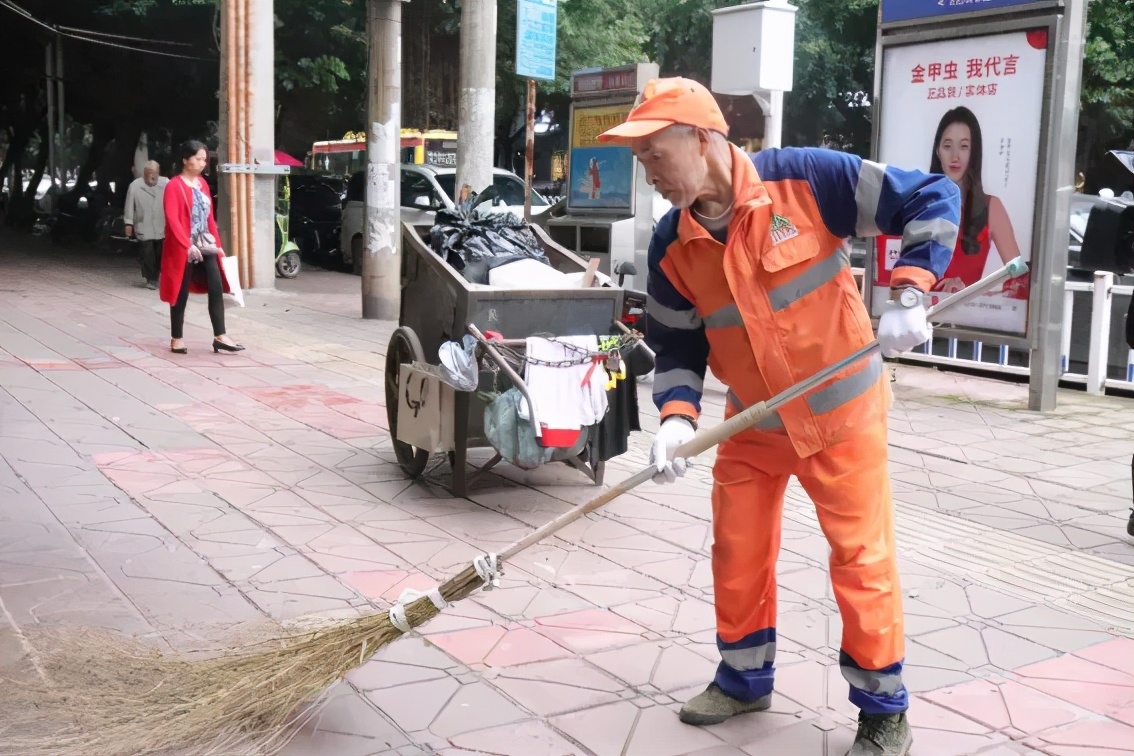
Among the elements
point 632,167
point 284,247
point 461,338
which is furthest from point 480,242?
point 284,247

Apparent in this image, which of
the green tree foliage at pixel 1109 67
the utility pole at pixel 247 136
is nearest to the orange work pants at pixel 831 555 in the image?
the utility pole at pixel 247 136

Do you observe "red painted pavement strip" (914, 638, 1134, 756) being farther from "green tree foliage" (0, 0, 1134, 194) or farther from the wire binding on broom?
"green tree foliage" (0, 0, 1134, 194)

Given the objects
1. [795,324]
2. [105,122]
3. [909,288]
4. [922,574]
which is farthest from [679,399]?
[105,122]

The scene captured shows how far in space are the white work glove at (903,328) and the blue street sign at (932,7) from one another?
6.49m

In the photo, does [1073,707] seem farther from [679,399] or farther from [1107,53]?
[1107,53]

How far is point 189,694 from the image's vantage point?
3.47 m

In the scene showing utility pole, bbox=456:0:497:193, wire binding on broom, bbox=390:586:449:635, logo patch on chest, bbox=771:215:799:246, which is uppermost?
utility pole, bbox=456:0:497:193

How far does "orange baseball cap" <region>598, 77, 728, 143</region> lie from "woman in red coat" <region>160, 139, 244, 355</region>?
289 inches

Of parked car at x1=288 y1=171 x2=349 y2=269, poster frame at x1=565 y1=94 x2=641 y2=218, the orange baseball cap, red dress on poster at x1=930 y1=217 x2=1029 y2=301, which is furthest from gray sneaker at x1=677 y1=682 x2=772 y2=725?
parked car at x1=288 y1=171 x2=349 y2=269

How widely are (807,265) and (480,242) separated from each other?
3.16 m

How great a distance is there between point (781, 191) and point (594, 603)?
6.42 feet

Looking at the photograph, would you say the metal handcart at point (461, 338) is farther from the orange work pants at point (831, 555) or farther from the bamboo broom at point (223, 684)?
the orange work pants at point (831, 555)

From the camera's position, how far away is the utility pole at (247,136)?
14.9 m

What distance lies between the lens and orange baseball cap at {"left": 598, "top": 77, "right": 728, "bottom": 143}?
307 cm
